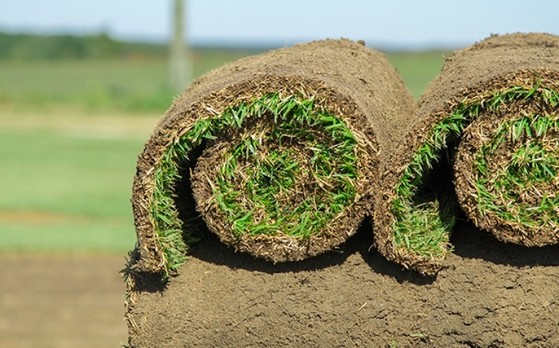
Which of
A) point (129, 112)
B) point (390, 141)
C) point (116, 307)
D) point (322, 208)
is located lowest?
point (116, 307)

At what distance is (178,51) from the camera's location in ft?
109

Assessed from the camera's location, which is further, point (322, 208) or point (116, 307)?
point (116, 307)

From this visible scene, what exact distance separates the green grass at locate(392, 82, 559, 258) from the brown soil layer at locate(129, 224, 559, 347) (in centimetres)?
14

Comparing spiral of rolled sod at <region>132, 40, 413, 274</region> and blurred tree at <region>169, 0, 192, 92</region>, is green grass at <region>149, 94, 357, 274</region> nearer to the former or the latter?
spiral of rolled sod at <region>132, 40, 413, 274</region>

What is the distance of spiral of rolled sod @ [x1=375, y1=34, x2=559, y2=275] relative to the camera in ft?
12.3

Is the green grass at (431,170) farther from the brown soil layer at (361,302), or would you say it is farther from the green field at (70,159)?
the green field at (70,159)

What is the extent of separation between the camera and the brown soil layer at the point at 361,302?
3.96 metres

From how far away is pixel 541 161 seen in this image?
3.81 m

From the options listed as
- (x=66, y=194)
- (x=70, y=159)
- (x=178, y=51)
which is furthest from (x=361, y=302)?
(x=178, y=51)

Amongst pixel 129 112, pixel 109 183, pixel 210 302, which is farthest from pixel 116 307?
pixel 129 112

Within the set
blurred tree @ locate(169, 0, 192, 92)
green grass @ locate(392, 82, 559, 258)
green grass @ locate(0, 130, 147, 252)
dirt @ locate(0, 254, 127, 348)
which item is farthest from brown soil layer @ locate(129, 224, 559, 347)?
blurred tree @ locate(169, 0, 192, 92)

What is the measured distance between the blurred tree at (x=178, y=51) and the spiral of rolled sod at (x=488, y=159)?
2904 cm

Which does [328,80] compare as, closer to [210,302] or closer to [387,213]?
[387,213]

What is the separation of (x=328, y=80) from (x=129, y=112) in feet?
99.2
